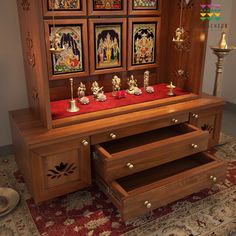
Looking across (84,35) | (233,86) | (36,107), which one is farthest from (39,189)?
(233,86)

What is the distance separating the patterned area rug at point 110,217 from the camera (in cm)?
166

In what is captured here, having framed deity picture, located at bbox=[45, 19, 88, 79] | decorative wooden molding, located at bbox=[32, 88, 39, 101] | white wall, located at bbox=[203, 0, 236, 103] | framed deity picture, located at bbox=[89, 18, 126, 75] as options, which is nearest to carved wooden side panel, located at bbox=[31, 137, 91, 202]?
decorative wooden molding, located at bbox=[32, 88, 39, 101]

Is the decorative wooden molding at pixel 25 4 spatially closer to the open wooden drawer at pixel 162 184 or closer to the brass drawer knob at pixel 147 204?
the open wooden drawer at pixel 162 184

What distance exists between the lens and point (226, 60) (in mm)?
3342

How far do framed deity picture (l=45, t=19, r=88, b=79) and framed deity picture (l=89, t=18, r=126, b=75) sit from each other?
6 centimetres

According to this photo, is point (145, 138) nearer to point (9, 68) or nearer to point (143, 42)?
point (143, 42)

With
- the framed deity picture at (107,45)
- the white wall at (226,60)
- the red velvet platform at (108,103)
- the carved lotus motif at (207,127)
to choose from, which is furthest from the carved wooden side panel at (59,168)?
the white wall at (226,60)

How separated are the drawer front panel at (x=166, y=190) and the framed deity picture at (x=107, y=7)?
1.21 metres

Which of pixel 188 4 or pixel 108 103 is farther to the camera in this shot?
pixel 188 4

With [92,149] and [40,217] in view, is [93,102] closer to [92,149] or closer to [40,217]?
[92,149]

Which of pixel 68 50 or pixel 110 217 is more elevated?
pixel 68 50

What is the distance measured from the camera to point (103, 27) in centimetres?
217

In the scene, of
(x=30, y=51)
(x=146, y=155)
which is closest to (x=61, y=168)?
(x=146, y=155)

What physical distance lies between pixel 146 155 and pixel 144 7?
Answer: 1.21 m
